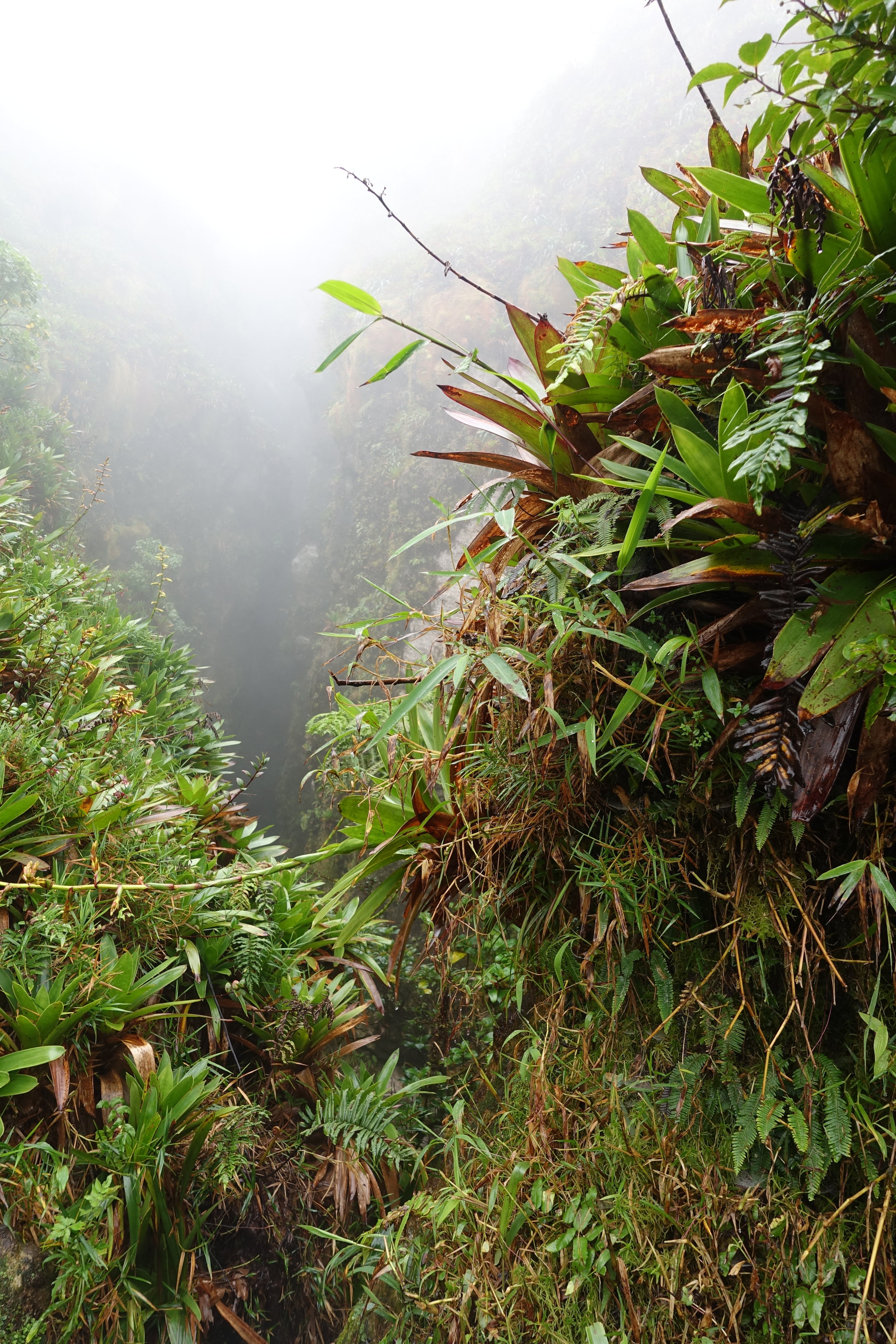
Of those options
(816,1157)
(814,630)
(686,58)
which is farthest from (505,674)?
(686,58)

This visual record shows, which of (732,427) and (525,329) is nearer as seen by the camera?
(732,427)

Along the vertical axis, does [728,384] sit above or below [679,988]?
above

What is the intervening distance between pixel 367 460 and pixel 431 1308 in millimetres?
11347

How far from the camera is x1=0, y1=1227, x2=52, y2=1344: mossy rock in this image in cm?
117

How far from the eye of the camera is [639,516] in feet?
3.04

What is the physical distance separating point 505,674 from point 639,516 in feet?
1.00

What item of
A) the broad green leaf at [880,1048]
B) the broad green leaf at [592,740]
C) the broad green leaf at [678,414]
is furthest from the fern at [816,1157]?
the broad green leaf at [678,414]

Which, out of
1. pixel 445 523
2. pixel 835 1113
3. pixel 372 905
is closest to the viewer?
pixel 835 1113

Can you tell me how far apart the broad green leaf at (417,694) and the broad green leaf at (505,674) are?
6cm

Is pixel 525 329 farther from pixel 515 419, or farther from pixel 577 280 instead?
pixel 515 419

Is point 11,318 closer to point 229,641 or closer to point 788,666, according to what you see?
point 229,641

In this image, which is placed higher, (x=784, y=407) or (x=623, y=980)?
(x=784, y=407)

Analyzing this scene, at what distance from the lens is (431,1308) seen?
110 centimetres

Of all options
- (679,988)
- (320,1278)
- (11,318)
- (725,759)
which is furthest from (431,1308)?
(11,318)
